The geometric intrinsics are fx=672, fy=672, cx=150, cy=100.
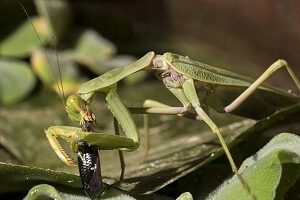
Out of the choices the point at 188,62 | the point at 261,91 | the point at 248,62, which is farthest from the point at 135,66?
the point at 248,62

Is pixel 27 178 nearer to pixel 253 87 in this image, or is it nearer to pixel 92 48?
pixel 253 87

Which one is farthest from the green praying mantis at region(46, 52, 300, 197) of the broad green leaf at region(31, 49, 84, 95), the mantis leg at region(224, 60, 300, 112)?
the broad green leaf at region(31, 49, 84, 95)

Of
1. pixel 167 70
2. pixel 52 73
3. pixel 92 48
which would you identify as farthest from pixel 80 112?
pixel 92 48

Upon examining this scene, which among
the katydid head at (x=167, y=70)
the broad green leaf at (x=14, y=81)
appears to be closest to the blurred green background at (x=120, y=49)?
the broad green leaf at (x=14, y=81)

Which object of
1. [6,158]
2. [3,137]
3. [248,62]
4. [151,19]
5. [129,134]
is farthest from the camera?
[151,19]

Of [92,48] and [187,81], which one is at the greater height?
[187,81]

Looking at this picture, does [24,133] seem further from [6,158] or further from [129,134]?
[129,134]

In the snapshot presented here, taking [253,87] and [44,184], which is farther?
[253,87]

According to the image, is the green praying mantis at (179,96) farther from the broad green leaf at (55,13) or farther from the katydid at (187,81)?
the broad green leaf at (55,13)
